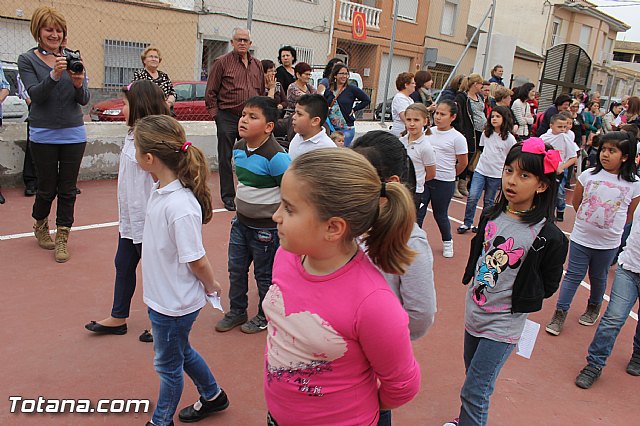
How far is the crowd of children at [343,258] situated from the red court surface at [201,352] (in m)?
0.14

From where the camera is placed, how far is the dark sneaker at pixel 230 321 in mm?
3756

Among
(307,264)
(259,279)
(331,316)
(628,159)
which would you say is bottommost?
(259,279)

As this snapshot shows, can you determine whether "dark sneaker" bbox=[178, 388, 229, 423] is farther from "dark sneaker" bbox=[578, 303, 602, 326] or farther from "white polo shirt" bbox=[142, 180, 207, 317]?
"dark sneaker" bbox=[578, 303, 602, 326]

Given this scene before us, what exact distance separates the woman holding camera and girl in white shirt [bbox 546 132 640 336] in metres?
4.15

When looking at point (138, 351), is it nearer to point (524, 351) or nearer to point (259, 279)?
point (259, 279)

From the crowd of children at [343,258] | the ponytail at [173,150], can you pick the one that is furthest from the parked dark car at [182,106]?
the ponytail at [173,150]

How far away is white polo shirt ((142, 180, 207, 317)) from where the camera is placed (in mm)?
2428

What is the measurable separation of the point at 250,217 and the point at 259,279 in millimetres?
483

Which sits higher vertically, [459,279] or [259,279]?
[259,279]

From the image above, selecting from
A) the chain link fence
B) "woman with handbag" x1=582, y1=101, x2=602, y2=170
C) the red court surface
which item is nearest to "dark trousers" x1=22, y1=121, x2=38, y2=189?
the red court surface

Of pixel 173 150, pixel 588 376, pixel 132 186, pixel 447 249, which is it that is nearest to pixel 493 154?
pixel 447 249

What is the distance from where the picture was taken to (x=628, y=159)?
3986mm

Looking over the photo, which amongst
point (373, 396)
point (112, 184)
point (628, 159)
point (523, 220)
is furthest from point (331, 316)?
point (112, 184)

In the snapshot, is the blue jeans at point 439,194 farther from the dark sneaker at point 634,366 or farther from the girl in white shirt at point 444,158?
the dark sneaker at point 634,366
